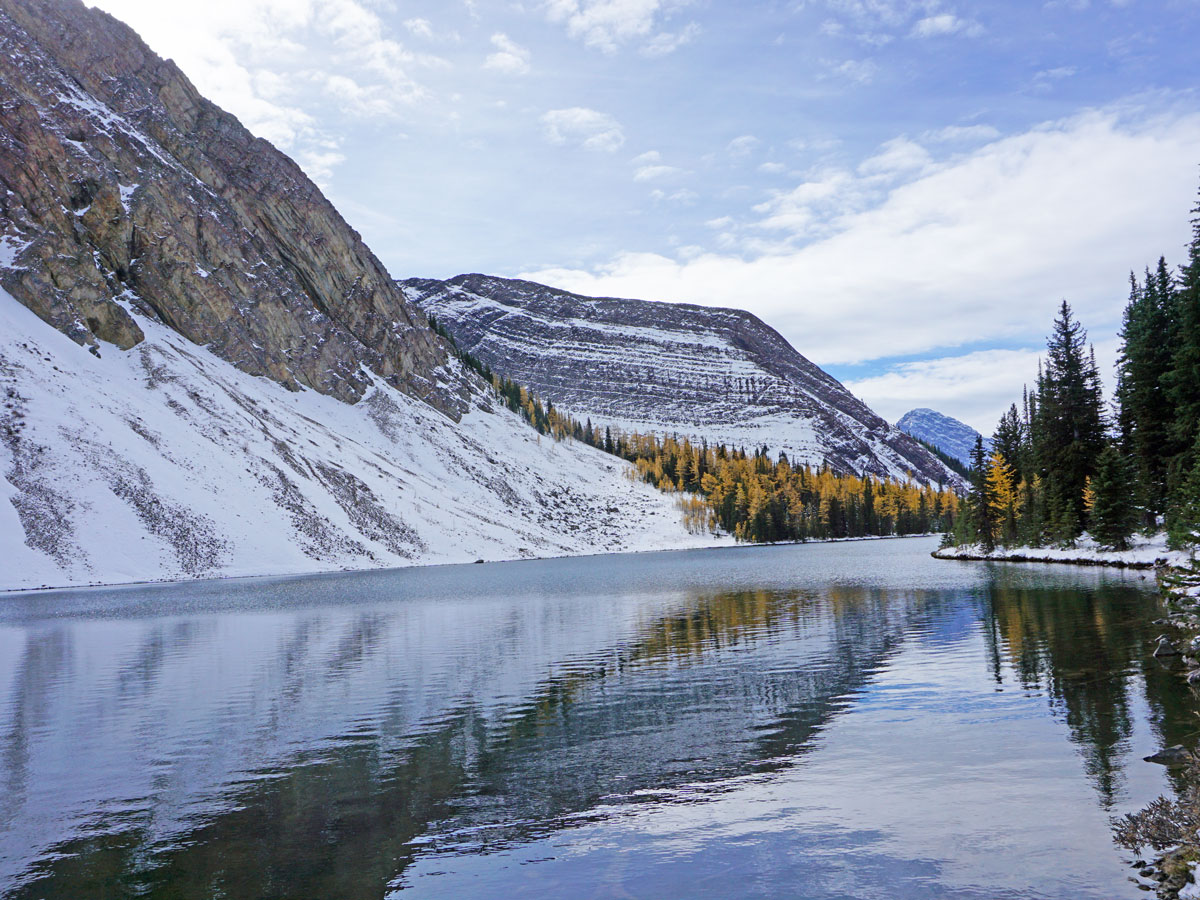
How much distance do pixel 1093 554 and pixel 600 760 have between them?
211 ft

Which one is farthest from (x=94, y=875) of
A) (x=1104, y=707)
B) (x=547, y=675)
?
(x=1104, y=707)

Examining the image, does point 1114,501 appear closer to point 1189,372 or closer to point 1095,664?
point 1189,372

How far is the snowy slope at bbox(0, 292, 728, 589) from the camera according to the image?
89500 mm

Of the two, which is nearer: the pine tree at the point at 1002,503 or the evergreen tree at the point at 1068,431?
the evergreen tree at the point at 1068,431

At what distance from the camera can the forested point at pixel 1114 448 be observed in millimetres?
55375

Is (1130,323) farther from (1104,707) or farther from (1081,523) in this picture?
(1104,707)

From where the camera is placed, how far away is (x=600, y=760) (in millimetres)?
19016

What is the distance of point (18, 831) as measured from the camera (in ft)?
51.7

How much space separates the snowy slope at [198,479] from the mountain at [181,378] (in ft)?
1.04

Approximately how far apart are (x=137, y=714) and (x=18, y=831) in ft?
35.5

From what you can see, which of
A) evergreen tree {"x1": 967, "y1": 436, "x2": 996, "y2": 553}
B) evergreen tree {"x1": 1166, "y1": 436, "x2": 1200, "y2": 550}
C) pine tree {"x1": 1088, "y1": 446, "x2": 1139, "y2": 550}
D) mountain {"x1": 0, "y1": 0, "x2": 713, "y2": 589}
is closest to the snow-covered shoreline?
pine tree {"x1": 1088, "y1": 446, "x2": 1139, "y2": 550}

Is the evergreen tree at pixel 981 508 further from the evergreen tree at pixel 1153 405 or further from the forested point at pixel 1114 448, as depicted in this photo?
the evergreen tree at pixel 1153 405

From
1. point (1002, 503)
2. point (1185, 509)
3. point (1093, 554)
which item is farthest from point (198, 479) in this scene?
point (1185, 509)

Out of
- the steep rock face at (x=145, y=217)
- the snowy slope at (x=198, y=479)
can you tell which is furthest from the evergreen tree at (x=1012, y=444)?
the steep rock face at (x=145, y=217)
